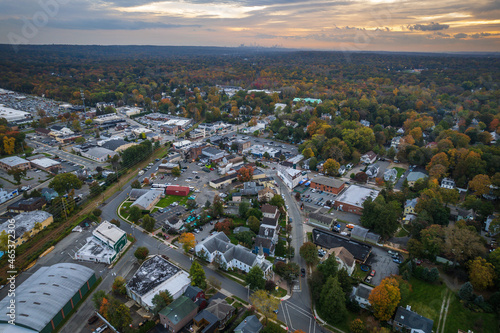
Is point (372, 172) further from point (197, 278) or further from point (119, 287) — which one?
point (119, 287)

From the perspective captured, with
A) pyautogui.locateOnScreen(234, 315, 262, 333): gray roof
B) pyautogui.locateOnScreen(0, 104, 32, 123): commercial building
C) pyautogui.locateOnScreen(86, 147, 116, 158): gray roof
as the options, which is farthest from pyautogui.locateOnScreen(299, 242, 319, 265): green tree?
pyautogui.locateOnScreen(0, 104, 32, 123): commercial building

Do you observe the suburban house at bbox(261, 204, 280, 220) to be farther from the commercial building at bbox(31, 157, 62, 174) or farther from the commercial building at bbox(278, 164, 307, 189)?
the commercial building at bbox(31, 157, 62, 174)

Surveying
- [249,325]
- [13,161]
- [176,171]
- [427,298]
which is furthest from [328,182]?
[13,161]

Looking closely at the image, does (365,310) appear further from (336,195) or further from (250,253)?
(336,195)

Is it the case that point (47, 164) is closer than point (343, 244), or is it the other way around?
point (343, 244)

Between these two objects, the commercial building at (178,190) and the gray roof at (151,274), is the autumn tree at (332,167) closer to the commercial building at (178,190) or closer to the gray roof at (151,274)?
the commercial building at (178,190)

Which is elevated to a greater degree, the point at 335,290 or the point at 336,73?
the point at 336,73

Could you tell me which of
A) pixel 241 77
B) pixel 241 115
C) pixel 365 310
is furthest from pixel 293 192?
pixel 241 77
